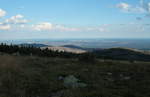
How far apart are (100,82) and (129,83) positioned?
4.26 ft

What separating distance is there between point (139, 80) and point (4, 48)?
24.2 metres

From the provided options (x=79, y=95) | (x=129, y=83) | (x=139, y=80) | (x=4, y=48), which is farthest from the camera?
(x=4, y=48)

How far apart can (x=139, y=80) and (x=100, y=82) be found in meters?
2.02

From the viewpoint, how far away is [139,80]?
10.4m

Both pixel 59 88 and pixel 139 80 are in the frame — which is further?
pixel 139 80

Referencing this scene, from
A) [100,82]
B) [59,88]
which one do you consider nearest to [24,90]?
[59,88]

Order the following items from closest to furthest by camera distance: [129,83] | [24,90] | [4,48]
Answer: [24,90] → [129,83] → [4,48]

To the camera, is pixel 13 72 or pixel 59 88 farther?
pixel 13 72

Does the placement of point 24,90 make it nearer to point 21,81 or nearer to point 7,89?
point 7,89

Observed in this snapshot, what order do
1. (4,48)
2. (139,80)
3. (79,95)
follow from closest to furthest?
(79,95)
(139,80)
(4,48)

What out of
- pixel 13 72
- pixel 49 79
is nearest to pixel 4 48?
pixel 13 72

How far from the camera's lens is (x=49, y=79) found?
1059cm

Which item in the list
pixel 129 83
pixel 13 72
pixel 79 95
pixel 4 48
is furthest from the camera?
pixel 4 48

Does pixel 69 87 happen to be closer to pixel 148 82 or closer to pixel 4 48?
pixel 148 82
